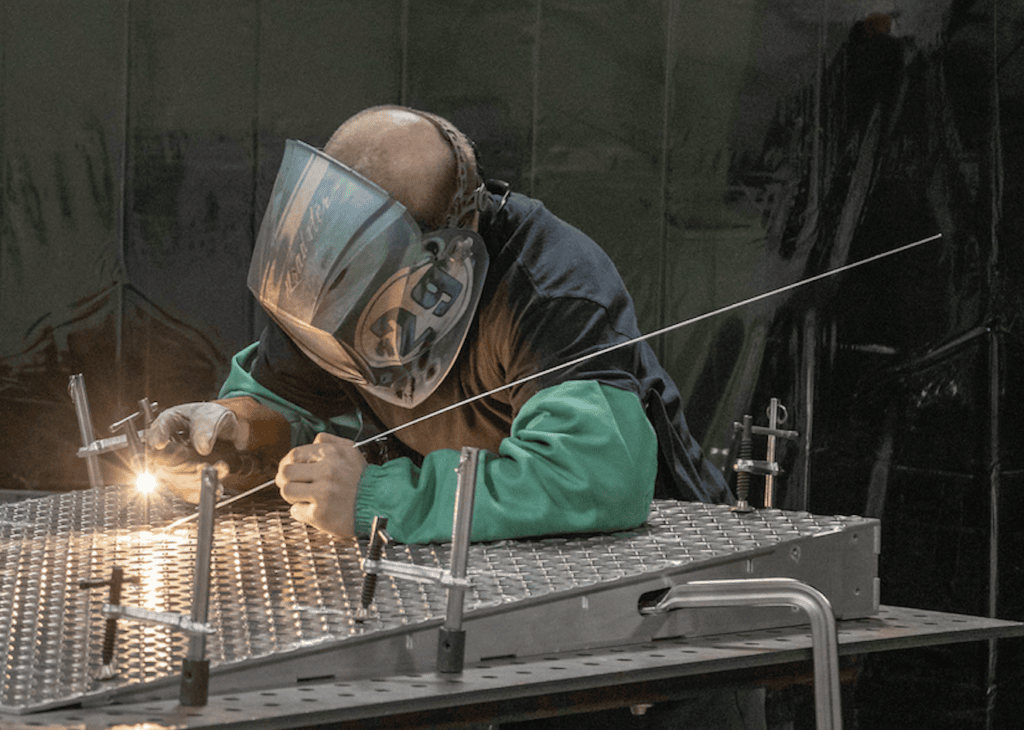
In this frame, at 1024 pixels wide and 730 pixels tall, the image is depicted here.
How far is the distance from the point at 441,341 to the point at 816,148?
129cm

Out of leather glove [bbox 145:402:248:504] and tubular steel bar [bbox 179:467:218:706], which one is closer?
tubular steel bar [bbox 179:467:218:706]

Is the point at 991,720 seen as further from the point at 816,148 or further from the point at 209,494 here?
the point at 209,494

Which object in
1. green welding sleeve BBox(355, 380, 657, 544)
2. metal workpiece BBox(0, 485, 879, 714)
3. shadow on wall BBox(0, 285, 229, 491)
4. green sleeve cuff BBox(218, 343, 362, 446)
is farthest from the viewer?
shadow on wall BBox(0, 285, 229, 491)

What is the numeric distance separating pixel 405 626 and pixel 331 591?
0.53ft

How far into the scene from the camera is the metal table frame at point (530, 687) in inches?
35.5

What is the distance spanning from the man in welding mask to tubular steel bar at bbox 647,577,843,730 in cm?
22

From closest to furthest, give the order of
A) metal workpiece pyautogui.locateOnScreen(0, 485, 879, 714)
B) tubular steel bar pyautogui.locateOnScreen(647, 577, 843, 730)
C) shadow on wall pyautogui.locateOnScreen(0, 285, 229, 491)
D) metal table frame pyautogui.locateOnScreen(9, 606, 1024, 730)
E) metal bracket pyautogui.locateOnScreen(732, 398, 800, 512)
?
metal table frame pyautogui.locateOnScreen(9, 606, 1024, 730) → metal workpiece pyautogui.locateOnScreen(0, 485, 879, 714) → tubular steel bar pyautogui.locateOnScreen(647, 577, 843, 730) → metal bracket pyautogui.locateOnScreen(732, 398, 800, 512) → shadow on wall pyautogui.locateOnScreen(0, 285, 229, 491)

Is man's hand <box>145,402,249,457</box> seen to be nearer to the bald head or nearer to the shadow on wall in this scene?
the bald head

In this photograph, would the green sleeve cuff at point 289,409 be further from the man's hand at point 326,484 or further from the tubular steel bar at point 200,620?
the tubular steel bar at point 200,620

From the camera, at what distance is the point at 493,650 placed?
1144mm

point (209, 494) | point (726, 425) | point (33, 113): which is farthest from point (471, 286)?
point (33, 113)

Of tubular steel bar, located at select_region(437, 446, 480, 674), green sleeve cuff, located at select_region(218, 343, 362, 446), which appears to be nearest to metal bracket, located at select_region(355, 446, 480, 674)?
tubular steel bar, located at select_region(437, 446, 480, 674)

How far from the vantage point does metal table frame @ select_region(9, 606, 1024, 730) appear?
35.5 inches

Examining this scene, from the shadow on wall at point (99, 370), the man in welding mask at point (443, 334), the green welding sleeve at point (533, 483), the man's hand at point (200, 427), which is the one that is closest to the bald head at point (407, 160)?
the man in welding mask at point (443, 334)
